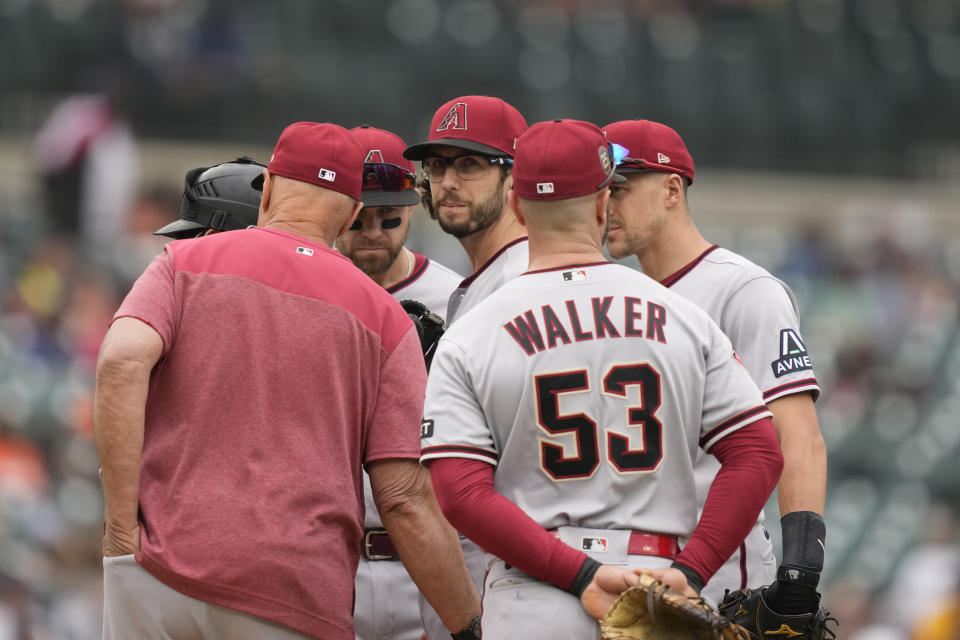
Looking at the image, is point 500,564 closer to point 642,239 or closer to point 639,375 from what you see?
point 639,375

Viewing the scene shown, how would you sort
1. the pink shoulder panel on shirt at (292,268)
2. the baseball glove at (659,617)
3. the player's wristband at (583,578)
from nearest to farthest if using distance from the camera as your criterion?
the baseball glove at (659,617), the player's wristband at (583,578), the pink shoulder panel on shirt at (292,268)

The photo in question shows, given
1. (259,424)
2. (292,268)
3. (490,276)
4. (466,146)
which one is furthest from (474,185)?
(259,424)

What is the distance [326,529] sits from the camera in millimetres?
3432

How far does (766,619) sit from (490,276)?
3.92 feet

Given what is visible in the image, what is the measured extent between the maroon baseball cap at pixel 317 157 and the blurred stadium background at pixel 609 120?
709cm

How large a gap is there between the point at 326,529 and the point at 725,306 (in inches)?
52.4

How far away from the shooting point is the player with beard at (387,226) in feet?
14.9

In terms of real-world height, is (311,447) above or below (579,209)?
below

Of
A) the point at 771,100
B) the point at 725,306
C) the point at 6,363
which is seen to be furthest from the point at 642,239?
the point at 771,100

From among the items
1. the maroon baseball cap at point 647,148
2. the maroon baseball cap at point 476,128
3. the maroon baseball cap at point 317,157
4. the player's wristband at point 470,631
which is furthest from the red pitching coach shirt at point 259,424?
the maroon baseball cap at point 647,148

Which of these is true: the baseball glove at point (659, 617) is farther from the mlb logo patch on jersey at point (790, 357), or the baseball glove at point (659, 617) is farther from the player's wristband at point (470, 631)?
the mlb logo patch on jersey at point (790, 357)

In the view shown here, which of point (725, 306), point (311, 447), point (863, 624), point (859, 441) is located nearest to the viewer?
point (311, 447)

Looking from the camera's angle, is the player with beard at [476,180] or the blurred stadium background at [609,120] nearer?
the player with beard at [476,180]

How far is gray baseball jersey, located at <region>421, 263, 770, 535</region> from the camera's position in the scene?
10.3 ft
